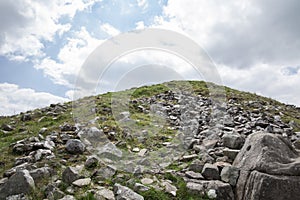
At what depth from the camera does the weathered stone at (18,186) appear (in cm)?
502

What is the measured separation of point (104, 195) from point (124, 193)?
0.39m

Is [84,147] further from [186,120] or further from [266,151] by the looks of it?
[186,120]

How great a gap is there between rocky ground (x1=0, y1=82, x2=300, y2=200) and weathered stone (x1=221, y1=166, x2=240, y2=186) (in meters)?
0.02

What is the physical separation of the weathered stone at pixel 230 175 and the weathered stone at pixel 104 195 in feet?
8.08

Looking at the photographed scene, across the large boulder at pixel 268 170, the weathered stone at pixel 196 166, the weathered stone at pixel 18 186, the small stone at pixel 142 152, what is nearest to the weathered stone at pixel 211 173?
the weathered stone at pixel 196 166

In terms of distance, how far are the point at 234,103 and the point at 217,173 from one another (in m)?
10.7

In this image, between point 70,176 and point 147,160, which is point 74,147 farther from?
point 147,160

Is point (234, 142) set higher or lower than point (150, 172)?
higher

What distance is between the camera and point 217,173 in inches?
234

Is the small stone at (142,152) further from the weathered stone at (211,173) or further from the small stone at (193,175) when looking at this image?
the weathered stone at (211,173)

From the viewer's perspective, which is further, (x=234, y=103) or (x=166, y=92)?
(x=166, y=92)

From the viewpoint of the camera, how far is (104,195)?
5.09 meters

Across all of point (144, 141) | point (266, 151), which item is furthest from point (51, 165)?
point (266, 151)

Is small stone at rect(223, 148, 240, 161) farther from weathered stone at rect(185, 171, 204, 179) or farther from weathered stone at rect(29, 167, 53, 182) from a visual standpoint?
weathered stone at rect(29, 167, 53, 182)
